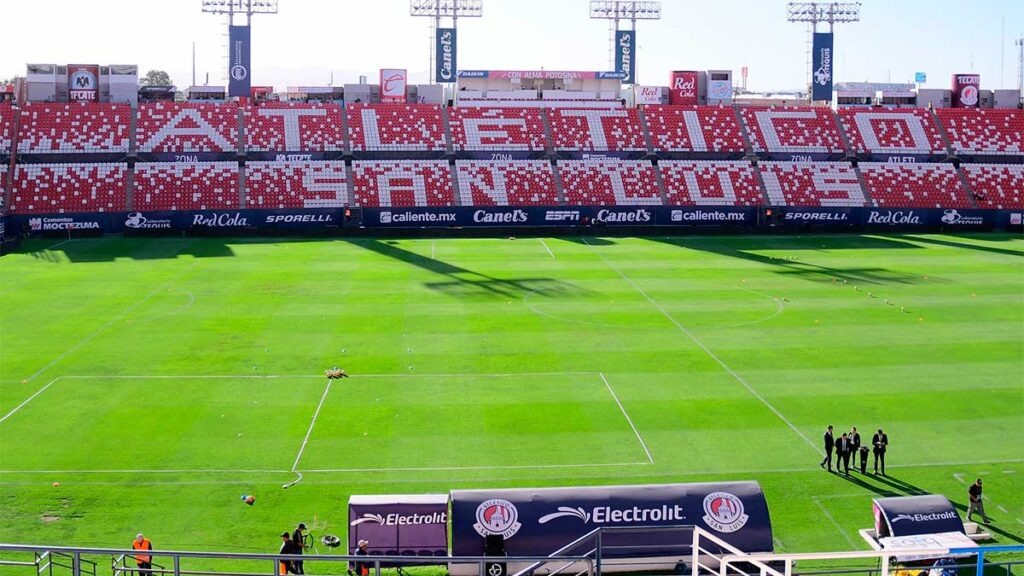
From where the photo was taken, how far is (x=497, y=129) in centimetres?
7581

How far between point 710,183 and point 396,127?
73.9 feet

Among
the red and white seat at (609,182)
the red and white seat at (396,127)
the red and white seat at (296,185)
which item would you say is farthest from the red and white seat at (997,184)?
the red and white seat at (296,185)

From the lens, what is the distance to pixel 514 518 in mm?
18891

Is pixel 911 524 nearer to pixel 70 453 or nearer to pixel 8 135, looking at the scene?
pixel 70 453

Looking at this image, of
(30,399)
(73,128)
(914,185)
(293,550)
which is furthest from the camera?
(914,185)

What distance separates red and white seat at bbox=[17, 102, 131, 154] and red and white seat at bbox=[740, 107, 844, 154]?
1754 inches

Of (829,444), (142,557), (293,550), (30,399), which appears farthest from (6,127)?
(829,444)

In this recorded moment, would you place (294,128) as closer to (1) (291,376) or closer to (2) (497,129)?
(2) (497,129)

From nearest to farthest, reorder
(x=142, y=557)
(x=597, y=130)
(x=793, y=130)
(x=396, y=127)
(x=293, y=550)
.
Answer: (x=142, y=557) → (x=293, y=550) → (x=396, y=127) → (x=597, y=130) → (x=793, y=130)

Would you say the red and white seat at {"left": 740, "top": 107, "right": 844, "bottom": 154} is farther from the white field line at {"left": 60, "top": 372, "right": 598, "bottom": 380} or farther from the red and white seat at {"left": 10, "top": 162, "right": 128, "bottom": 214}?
the white field line at {"left": 60, "top": 372, "right": 598, "bottom": 380}

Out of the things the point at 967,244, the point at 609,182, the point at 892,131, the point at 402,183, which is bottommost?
the point at 967,244

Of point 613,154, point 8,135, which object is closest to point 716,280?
point 613,154

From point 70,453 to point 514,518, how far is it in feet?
41.6

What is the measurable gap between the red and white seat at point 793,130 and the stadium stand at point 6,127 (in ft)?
167
